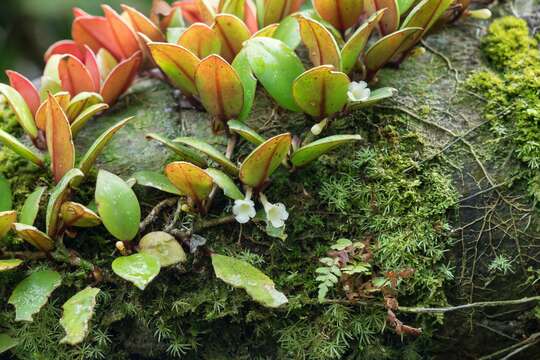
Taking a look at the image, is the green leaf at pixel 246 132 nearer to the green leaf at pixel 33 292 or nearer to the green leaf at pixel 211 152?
the green leaf at pixel 211 152

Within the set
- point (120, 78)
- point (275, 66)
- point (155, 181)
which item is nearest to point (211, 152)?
point (155, 181)

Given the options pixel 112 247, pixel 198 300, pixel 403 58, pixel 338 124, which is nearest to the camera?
pixel 198 300

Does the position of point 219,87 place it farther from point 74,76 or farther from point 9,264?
point 9,264

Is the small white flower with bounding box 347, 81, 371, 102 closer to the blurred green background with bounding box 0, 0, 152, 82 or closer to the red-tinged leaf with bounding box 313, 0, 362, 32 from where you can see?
the red-tinged leaf with bounding box 313, 0, 362, 32

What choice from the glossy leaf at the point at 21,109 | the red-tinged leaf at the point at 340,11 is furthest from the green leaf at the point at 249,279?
the red-tinged leaf at the point at 340,11

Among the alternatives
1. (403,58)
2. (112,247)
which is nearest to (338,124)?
(403,58)

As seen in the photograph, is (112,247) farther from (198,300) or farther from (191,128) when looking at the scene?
(191,128)
